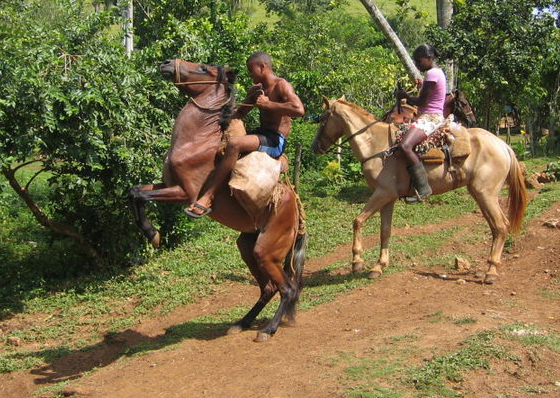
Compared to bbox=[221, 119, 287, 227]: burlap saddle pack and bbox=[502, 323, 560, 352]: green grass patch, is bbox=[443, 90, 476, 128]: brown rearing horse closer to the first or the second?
bbox=[221, 119, 287, 227]: burlap saddle pack

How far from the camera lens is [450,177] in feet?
32.1

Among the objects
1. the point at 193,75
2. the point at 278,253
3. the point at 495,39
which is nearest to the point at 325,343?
the point at 278,253

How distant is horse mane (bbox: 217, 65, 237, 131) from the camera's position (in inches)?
283

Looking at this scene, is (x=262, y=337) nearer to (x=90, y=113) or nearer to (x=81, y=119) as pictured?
(x=90, y=113)

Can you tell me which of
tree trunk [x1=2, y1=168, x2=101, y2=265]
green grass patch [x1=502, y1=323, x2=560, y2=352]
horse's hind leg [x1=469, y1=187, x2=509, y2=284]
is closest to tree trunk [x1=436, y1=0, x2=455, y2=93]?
horse's hind leg [x1=469, y1=187, x2=509, y2=284]

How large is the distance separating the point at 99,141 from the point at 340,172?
7.29 metres

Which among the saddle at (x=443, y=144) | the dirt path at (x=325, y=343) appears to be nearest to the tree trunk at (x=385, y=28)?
the saddle at (x=443, y=144)

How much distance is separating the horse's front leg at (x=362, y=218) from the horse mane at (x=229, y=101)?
10.6 ft

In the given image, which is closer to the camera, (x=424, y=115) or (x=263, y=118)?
(x=263, y=118)

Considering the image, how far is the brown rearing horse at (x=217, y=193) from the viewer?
22.9 feet

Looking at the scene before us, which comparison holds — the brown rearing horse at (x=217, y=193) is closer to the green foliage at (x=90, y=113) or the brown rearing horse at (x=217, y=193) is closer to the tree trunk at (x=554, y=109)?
the green foliage at (x=90, y=113)

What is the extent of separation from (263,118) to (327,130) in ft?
10.2

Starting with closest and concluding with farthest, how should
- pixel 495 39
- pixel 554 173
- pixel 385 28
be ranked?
pixel 385 28 < pixel 554 173 < pixel 495 39

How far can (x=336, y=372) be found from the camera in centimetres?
602
